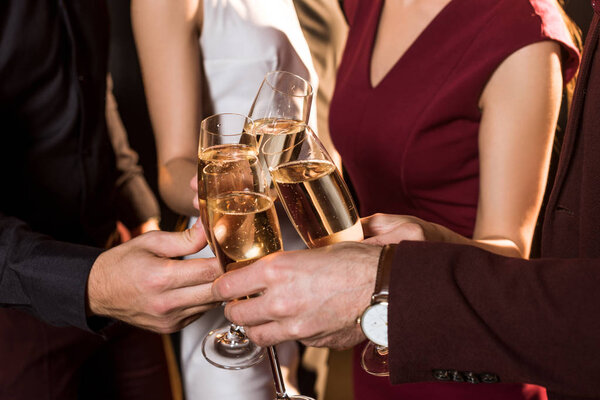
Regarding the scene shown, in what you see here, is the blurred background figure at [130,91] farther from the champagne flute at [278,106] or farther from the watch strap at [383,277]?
the watch strap at [383,277]

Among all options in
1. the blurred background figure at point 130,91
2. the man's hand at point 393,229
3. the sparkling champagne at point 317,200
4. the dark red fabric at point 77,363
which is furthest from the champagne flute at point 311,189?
the blurred background figure at point 130,91

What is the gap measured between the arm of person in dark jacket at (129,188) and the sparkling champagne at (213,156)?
1027 millimetres

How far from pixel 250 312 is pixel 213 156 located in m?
0.28

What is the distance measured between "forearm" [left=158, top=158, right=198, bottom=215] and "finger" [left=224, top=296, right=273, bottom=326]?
24.2 inches

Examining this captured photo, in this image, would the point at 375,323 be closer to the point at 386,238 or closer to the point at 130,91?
the point at 386,238

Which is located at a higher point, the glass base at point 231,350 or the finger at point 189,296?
the finger at point 189,296

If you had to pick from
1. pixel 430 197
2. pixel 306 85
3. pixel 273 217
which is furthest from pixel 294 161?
pixel 430 197

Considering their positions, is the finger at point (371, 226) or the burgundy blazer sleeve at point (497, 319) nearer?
the burgundy blazer sleeve at point (497, 319)

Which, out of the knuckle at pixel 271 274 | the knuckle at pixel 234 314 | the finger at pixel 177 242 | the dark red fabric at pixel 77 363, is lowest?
the dark red fabric at pixel 77 363

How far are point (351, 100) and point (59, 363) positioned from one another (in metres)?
1.12

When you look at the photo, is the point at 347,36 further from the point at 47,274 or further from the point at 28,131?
the point at 47,274

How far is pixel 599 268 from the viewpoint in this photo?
883 mm

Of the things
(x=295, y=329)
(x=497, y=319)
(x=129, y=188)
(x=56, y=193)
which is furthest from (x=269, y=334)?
(x=129, y=188)

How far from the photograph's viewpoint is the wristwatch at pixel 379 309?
919 millimetres
